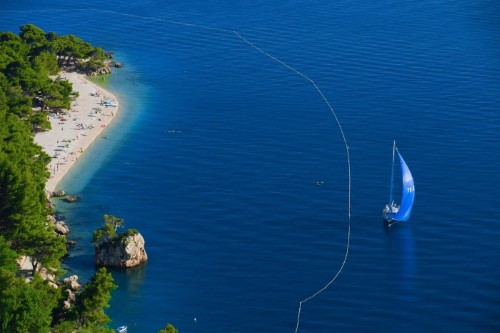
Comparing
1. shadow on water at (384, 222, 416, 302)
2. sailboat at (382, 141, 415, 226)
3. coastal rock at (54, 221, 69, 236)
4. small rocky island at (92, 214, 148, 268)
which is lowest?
coastal rock at (54, 221, 69, 236)

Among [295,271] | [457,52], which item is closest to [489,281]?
[295,271]

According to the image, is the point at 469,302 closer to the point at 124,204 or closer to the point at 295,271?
the point at 295,271

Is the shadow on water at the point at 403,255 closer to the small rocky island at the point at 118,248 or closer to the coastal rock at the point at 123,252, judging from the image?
the small rocky island at the point at 118,248

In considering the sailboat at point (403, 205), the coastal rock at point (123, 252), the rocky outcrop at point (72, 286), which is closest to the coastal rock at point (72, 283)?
the rocky outcrop at point (72, 286)

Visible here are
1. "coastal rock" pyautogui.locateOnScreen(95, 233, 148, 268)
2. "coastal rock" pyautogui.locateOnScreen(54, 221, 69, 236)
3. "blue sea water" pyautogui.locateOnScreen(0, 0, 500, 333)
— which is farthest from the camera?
"coastal rock" pyautogui.locateOnScreen(54, 221, 69, 236)

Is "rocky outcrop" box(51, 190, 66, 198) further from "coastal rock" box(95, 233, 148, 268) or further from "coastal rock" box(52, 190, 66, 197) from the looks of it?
"coastal rock" box(95, 233, 148, 268)

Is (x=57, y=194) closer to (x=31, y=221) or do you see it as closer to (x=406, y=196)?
(x=31, y=221)

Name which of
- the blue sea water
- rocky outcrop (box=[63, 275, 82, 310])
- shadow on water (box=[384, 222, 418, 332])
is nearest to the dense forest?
rocky outcrop (box=[63, 275, 82, 310])
